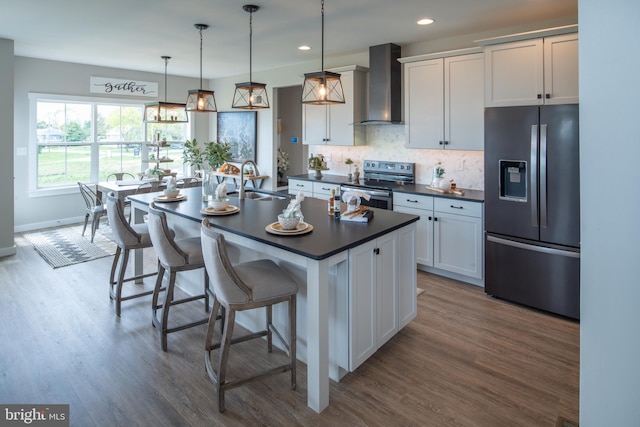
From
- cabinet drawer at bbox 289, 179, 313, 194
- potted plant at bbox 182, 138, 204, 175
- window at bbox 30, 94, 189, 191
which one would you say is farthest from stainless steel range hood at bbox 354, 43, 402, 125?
window at bbox 30, 94, 189, 191

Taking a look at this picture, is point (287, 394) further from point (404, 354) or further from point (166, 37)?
point (166, 37)

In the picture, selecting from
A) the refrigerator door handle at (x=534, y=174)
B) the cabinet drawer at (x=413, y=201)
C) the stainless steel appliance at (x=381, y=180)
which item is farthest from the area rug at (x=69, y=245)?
the refrigerator door handle at (x=534, y=174)

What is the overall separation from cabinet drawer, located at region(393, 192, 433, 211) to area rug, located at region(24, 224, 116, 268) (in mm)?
3787

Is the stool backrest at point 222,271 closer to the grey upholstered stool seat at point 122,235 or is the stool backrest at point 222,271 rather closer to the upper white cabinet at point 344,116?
the grey upholstered stool seat at point 122,235

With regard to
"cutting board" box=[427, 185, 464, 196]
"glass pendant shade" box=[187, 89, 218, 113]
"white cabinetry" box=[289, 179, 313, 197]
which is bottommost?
"cutting board" box=[427, 185, 464, 196]

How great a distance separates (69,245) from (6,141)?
1.55 metres

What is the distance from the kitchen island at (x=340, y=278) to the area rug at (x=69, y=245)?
267cm

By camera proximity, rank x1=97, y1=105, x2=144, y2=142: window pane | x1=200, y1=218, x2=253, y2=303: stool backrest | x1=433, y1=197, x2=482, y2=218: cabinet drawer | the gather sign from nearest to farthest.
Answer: x1=200, y1=218, x2=253, y2=303: stool backrest → x1=433, y1=197, x2=482, y2=218: cabinet drawer → the gather sign → x1=97, y1=105, x2=144, y2=142: window pane

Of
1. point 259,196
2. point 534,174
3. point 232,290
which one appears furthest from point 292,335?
point 534,174

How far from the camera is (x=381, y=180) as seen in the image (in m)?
5.62

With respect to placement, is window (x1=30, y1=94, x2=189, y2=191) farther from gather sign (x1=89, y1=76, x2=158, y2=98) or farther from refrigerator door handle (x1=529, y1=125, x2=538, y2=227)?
refrigerator door handle (x1=529, y1=125, x2=538, y2=227)

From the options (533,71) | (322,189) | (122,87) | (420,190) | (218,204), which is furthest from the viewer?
(122,87)

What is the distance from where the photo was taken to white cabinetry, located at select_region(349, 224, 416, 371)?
2484 millimetres

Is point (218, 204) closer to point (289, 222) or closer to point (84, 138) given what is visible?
point (289, 222)
